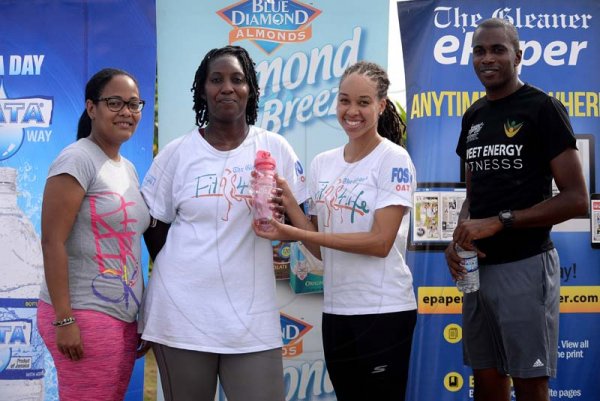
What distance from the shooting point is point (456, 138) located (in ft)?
12.7

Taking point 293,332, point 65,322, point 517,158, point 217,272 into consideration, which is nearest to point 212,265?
point 217,272

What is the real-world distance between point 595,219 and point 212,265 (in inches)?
97.6

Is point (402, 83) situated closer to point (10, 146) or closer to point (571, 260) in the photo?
point (571, 260)

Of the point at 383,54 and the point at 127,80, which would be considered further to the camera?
the point at 383,54

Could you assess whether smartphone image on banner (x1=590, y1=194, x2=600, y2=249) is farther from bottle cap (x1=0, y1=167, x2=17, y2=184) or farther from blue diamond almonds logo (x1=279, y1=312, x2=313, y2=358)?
bottle cap (x1=0, y1=167, x2=17, y2=184)

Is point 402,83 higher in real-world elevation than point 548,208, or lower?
higher

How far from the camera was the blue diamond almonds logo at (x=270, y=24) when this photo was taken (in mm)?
3818

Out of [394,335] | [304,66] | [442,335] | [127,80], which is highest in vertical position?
[304,66]

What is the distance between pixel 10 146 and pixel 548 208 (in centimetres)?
288

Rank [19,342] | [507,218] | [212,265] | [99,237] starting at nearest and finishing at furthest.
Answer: [212,265], [99,237], [507,218], [19,342]

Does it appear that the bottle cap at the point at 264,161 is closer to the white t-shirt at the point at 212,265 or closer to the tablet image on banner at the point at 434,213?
the white t-shirt at the point at 212,265

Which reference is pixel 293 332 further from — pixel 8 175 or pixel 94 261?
pixel 8 175

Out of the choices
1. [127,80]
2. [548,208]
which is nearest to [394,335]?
[548,208]

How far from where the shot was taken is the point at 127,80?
2.68 meters
